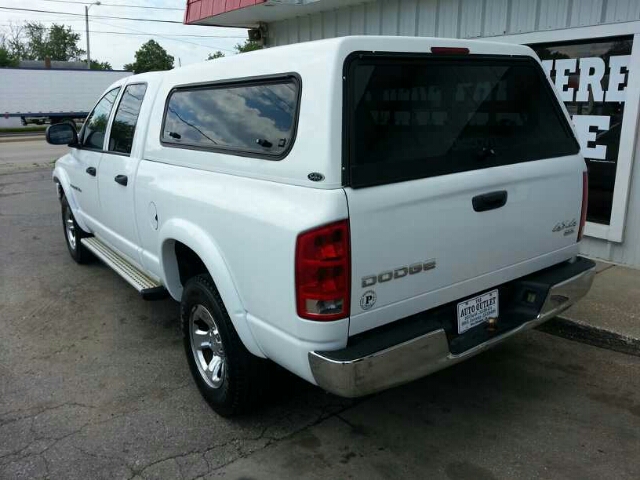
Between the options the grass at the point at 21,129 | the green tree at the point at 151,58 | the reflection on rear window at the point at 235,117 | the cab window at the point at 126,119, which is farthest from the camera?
the green tree at the point at 151,58

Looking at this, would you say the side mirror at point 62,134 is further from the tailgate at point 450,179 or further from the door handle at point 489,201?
the door handle at point 489,201

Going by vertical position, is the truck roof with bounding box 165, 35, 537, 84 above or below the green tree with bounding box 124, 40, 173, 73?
below

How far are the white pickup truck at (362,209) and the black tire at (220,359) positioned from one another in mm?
12

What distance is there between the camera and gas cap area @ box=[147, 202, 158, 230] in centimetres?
379

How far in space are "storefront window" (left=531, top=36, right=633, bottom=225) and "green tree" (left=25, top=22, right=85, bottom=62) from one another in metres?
75.5

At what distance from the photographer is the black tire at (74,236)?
6220 millimetres

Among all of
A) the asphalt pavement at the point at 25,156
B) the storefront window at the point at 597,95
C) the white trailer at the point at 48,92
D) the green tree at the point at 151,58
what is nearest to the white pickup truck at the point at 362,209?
the storefront window at the point at 597,95

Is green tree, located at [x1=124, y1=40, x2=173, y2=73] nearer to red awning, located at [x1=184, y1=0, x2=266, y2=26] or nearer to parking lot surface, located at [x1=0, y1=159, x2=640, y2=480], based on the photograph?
red awning, located at [x1=184, y1=0, x2=266, y2=26]

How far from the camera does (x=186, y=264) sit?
12.5 feet

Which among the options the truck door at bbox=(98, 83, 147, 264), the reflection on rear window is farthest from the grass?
the reflection on rear window

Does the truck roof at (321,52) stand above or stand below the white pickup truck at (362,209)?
above

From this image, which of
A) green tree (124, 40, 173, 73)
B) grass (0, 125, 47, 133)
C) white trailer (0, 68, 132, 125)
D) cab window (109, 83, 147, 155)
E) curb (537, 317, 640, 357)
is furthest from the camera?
green tree (124, 40, 173, 73)

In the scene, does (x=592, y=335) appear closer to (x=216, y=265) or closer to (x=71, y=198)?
(x=216, y=265)

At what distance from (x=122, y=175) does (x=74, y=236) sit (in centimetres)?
246
